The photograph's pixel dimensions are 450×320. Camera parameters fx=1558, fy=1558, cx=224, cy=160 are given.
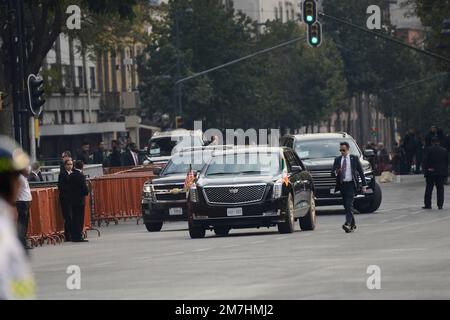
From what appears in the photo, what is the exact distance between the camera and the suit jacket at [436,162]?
121ft

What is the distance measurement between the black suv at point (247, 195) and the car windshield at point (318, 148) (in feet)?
26.7

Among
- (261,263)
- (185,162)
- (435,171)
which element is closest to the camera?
(261,263)

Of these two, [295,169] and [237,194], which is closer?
[237,194]

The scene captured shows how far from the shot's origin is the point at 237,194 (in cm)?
2742

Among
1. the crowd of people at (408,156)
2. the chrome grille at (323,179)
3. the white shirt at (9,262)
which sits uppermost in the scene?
the white shirt at (9,262)

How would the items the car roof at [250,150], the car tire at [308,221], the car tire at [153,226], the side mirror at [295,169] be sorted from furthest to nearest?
the car tire at [153,226] → the car tire at [308,221] → the car roof at [250,150] → the side mirror at [295,169]

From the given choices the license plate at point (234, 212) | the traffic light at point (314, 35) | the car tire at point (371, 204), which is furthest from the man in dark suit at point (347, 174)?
the traffic light at point (314, 35)

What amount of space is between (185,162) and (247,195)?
24.2ft

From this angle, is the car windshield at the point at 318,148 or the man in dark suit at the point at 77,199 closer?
the man in dark suit at the point at 77,199

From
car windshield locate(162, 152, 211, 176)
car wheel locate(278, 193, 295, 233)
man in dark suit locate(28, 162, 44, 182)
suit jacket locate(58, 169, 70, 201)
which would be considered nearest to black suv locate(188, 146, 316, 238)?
car wheel locate(278, 193, 295, 233)

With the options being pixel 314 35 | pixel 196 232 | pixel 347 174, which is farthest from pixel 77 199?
pixel 314 35

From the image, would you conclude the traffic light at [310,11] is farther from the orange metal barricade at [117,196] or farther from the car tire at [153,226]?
the car tire at [153,226]

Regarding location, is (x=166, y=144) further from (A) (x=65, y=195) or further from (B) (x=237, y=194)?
(B) (x=237, y=194)

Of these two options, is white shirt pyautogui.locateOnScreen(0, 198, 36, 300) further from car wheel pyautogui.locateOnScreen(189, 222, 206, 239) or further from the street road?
car wheel pyautogui.locateOnScreen(189, 222, 206, 239)
